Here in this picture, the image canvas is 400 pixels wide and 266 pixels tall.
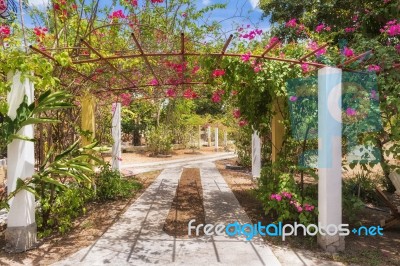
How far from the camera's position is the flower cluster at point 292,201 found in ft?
12.8

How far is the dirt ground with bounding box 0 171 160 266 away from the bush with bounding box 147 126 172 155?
31.6 ft

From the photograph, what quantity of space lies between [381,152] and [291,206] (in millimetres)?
1334

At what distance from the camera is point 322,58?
4.02 meters

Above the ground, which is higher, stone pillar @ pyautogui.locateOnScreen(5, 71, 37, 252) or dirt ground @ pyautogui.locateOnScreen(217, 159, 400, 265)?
stone pillar @ pyautogui.locateOnScreen(5, 71, 37, 252)

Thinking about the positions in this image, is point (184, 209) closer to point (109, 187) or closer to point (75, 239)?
point (109, 187)

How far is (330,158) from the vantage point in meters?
3.62

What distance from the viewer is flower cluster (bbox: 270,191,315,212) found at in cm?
389

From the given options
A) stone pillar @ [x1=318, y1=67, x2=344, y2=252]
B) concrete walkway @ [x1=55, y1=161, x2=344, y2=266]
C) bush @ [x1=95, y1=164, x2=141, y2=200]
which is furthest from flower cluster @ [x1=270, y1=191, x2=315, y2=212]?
bush @ [x1=95, y1=164, x2=141, y2=200]

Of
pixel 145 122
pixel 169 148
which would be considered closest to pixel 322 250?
pixel 169 148

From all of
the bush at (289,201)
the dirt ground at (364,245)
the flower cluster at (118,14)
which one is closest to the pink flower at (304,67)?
the bush at (289,201)

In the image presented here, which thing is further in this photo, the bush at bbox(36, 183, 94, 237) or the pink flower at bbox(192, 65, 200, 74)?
the pink flower at bbox(192, 65, 200, 74)

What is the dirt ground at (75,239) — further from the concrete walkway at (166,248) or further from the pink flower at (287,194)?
the pink flower at (287,194)

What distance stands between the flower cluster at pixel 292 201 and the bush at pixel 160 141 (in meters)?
11.5

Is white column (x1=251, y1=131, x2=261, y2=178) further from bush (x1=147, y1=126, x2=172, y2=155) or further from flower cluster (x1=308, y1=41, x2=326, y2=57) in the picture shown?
bush (x1=147, y1=126, x2=172, y2=155)
